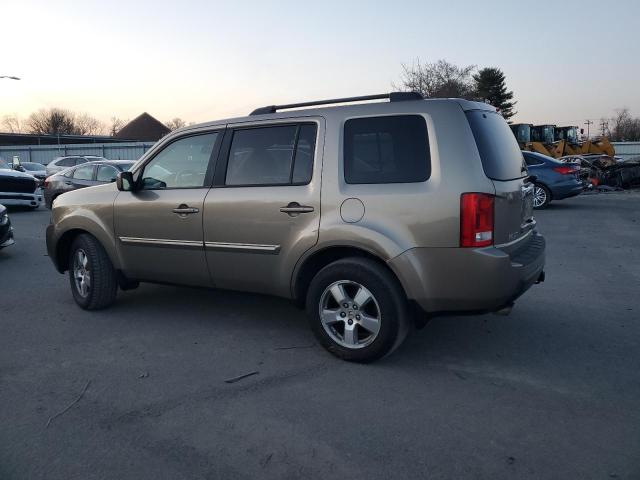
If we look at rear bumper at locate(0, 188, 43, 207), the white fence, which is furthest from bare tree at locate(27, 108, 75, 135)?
rear bumper at locate(0, 188, 43, 207)

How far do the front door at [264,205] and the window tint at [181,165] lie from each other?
0.66ft

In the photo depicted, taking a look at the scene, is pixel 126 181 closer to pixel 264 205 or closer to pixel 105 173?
pixel 264 205

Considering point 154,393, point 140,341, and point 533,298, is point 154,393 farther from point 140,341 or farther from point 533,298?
point 533,298

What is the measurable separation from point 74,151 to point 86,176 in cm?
3515

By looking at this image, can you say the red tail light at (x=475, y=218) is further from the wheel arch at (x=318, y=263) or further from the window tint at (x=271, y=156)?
the window tint at (x=271, y=156)

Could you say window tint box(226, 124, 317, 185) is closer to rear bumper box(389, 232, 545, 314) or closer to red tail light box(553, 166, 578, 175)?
rear bumper box(389, 232, 545, 314)

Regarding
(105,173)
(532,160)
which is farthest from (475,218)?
(532,160)

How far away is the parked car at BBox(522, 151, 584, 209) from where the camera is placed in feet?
48.0

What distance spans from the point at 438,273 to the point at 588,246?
6.51m

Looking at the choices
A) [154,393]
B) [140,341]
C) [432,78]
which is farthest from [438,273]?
[432,78]

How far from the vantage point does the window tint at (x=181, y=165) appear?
483 cm

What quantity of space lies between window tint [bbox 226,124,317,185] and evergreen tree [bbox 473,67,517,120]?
237 feet

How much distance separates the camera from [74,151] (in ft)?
151

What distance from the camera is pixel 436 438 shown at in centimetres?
303
